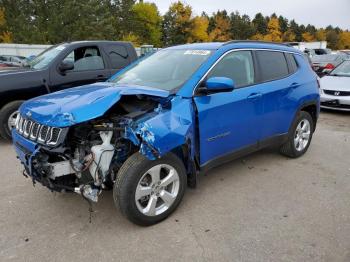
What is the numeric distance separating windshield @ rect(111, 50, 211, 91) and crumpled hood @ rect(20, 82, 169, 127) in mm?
365

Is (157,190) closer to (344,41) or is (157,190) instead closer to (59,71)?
(59,71)

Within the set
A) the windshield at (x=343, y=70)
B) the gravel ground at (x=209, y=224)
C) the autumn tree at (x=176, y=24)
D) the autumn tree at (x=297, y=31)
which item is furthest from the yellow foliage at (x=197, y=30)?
the gravel ground at (x=209, y=224)

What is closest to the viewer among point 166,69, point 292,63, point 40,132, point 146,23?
point 40,132

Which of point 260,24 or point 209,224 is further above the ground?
point 260,24

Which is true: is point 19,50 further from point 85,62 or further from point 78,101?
point 78,101

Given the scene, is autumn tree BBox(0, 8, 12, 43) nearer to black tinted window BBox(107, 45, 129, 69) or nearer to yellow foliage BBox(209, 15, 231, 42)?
black tinted window BBox(107, 45, 129, 69)

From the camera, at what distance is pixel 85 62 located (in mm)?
7031

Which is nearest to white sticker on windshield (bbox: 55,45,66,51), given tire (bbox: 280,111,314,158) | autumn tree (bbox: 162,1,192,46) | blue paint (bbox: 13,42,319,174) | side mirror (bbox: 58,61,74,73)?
side mirror (bbox: 58,61,74,73)

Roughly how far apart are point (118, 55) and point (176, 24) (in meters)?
61.5

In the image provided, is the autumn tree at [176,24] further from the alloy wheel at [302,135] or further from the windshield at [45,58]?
the alloy wheel at [302,135]

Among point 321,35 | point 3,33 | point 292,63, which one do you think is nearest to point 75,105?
point 292,63

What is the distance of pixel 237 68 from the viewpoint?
4203 millimetres

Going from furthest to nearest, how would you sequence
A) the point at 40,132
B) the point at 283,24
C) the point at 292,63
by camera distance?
the point at 283,24 < the point at 292,63 < the point at 40,132

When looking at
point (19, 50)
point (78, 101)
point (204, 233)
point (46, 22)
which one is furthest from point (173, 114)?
point (46, 22)
